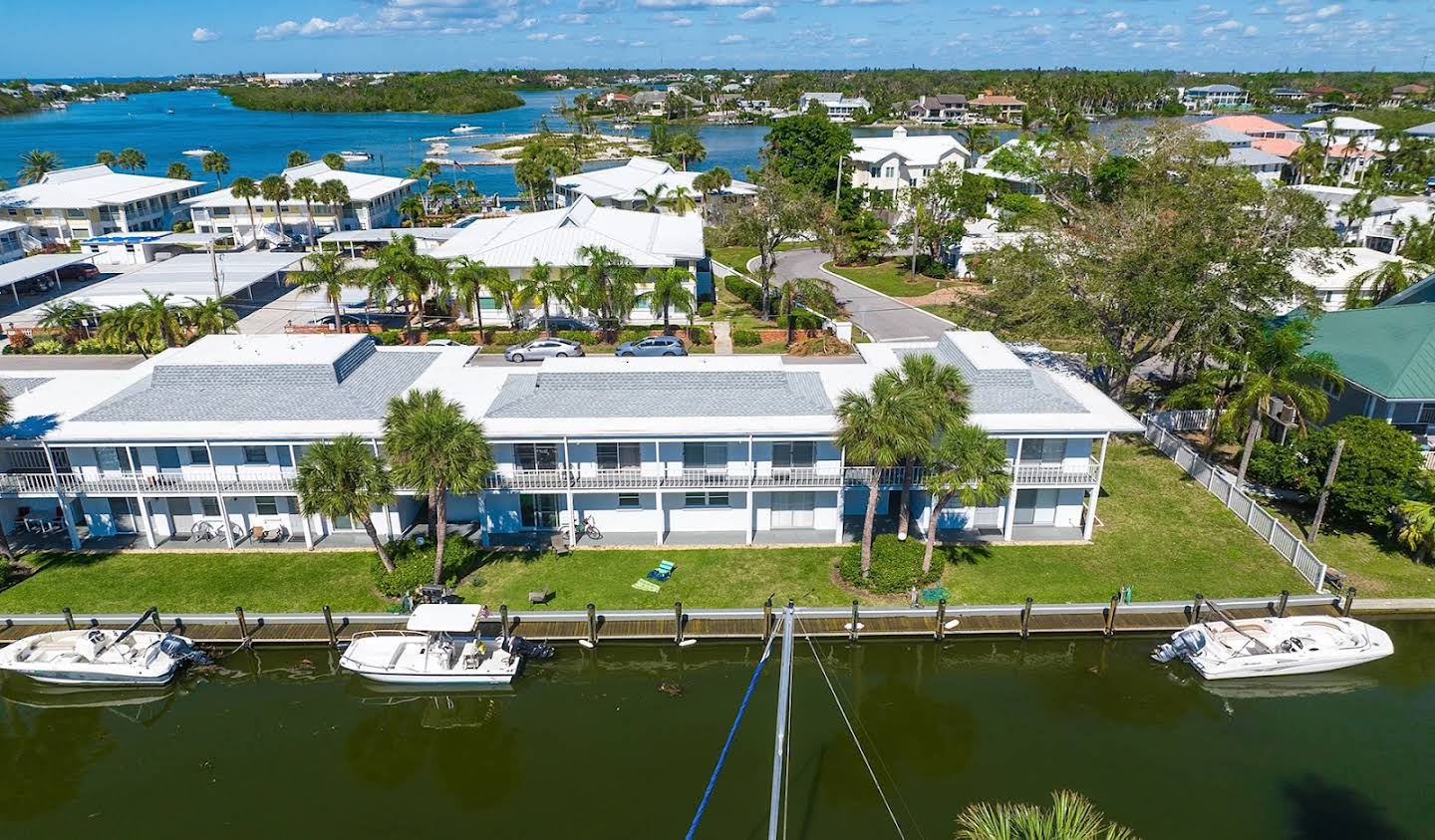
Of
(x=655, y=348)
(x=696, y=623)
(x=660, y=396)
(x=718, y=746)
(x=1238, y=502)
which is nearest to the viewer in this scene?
(x=718, y=746)

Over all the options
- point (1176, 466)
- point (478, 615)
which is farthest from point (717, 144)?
point (478, 615)

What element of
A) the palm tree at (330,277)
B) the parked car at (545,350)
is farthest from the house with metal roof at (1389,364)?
the palm tree at (330,277)

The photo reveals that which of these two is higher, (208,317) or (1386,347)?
(1386,347)

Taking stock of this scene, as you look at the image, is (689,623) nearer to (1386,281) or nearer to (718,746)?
(718,746)

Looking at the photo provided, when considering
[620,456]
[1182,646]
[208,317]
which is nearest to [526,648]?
[620,456]

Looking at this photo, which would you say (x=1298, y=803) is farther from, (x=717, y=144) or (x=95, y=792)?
(x=717, y=144)

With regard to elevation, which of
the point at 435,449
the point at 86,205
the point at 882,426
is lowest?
the point at 435,449

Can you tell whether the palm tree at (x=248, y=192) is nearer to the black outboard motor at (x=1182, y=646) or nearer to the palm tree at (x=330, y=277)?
the palm tree at (x=330, y=277)

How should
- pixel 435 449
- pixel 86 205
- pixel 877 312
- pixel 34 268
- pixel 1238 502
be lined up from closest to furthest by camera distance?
pixel 435 449
pixel 1238 502
pixel 877 312
pixel 34 268
pixel 86 205
